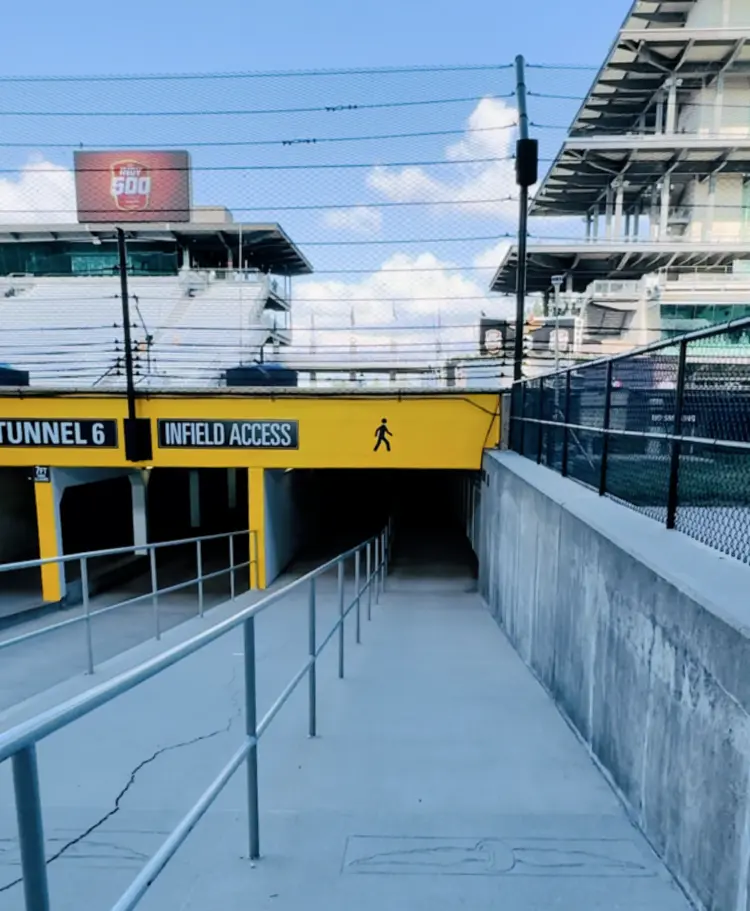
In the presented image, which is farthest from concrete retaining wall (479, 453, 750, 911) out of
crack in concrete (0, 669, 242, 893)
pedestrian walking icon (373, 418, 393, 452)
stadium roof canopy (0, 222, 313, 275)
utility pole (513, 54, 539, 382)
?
stadium roof canopy (0, 222, 313, 275)

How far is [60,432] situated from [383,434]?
202 inches

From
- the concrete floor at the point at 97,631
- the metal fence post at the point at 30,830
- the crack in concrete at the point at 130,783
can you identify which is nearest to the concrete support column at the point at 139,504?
the concrete floor at the point at 97,631

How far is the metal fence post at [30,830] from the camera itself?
0.90 metres

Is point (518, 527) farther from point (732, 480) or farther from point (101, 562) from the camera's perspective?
point (101, 562)

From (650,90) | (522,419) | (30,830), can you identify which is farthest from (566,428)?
(650,90)

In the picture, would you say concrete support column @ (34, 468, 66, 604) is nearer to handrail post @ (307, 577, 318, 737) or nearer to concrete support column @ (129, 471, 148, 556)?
concrete support column @ (129, 471, 148, 556)

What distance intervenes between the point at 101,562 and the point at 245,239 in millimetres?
25020

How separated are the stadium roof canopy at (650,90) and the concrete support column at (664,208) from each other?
663 mm

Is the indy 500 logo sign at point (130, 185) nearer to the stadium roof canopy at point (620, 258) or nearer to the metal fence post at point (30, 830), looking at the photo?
the stadium roof canopy at point (620, 258)

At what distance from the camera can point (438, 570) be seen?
9.84m

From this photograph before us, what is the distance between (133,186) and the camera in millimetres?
33094

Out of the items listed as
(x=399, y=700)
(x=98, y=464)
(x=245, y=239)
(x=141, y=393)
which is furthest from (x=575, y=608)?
(x=245, y=239)

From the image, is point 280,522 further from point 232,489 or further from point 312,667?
point 312,667

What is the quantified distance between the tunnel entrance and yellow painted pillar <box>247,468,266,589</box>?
1.43 metres
